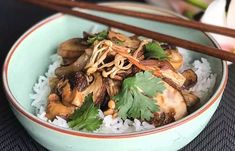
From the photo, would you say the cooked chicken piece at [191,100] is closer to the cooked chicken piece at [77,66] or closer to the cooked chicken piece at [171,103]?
the cooked chicken piece at [171,103]

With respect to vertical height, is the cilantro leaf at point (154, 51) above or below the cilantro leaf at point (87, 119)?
above

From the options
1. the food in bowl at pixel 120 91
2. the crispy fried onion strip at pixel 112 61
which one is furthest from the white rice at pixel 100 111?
the crispy fried onion strip at pixel 112 61

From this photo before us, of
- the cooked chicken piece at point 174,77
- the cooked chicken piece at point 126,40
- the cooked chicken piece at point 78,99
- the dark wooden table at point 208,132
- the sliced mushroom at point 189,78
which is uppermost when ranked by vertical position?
the cooked chicken piece at point 126,40

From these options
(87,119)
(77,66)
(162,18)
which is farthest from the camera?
(162,18)

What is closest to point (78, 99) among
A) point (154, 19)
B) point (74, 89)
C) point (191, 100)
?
point (74, 89)

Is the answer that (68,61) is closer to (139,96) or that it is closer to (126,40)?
(126,40)

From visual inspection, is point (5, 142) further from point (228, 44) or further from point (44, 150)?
point (228, 44)
